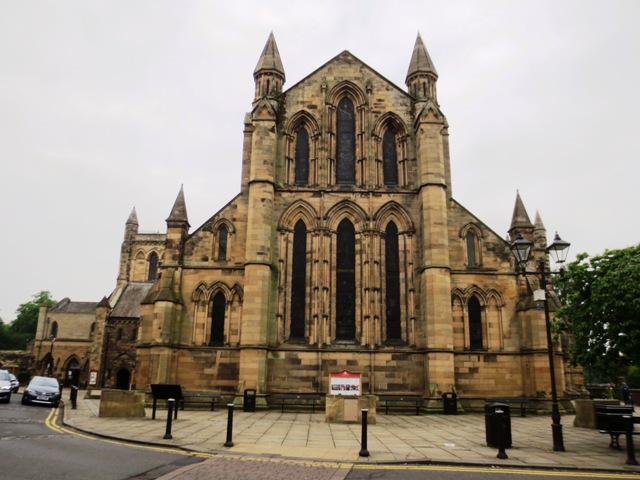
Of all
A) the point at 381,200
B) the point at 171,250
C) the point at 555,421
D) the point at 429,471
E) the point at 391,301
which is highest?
the point at 381,200

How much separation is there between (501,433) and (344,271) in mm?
14172

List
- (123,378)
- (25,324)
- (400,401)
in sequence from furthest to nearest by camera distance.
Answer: (25,324) → (123,378) → (400,401)

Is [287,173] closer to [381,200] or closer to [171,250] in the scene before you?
[381,200]

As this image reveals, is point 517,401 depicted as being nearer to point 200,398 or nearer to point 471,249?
point 471,249

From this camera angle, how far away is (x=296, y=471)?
926 centimetres

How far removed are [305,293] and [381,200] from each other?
5.98 meters

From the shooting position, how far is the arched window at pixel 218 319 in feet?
79.3

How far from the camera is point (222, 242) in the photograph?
25359 millimetres

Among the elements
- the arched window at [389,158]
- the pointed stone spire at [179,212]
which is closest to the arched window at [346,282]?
the arched window at [389,158]

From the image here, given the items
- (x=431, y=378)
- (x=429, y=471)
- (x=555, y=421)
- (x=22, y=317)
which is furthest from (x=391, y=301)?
(x=22, y=317)

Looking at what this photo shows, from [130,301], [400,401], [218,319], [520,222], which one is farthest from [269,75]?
[130,301]

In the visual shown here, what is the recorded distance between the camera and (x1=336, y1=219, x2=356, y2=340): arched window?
24172 millimetres

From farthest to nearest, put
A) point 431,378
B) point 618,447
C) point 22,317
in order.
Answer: point 22,317 < point 431,378 < point 618,447

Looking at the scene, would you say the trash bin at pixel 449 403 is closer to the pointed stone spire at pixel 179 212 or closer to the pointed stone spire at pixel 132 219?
the pointed stone spire at pixel 179 212
